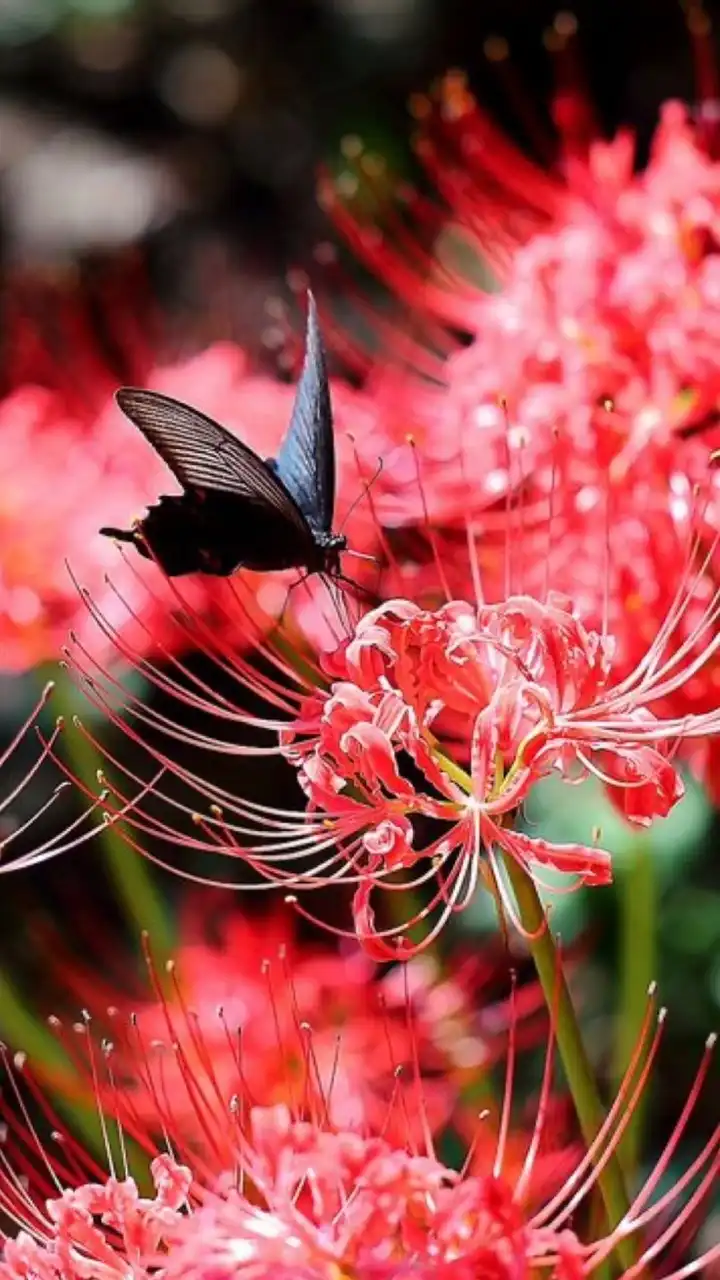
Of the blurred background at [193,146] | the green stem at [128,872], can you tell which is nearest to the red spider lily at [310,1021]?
the green stem at [128,872]

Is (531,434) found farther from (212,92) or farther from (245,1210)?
(212,92)

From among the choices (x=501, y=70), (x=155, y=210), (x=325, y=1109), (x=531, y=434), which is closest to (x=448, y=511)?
(x=531, y=434)

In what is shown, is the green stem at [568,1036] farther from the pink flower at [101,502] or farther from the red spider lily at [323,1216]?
the pink flower at [101,502]

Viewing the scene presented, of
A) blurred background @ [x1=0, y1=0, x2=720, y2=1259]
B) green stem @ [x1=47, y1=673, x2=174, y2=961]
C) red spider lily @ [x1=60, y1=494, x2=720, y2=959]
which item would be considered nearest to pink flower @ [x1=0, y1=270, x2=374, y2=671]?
green stem @ [x1=47, y1=673, x2=174, y2=961]

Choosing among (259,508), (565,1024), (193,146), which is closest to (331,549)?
(259,508)

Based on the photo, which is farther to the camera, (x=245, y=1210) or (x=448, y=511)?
(x=448, y=511)

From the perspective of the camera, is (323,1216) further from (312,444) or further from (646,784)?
(312,444)

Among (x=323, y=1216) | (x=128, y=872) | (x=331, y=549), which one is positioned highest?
(x=331, y=549)
